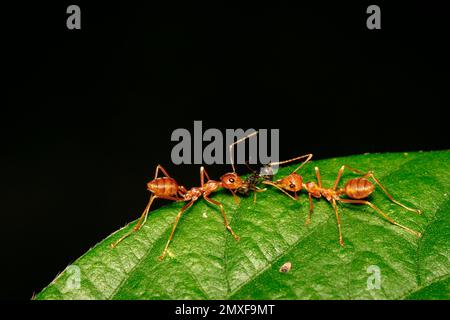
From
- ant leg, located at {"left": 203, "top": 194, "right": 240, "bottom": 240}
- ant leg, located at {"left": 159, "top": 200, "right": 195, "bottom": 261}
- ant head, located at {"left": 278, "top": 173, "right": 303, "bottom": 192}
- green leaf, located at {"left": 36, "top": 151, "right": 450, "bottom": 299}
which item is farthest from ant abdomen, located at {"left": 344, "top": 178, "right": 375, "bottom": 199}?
ant leg, located at {"left": 159, "top": 200, "right": 195, "bottom": 261}

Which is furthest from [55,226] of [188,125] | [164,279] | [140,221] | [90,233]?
[164,279]

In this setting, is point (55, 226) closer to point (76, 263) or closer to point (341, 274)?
point (76, 263)

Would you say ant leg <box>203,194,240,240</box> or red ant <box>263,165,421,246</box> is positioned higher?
red ant <box>263,165,421,246</box>

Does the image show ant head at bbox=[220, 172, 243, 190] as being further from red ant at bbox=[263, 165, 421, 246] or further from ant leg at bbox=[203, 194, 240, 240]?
red ant at bbox=[263, 165, 421, 246]

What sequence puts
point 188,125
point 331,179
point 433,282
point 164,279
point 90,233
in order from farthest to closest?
point 188,125, point 90,233, point 331,179, point 164,279, point 433,282

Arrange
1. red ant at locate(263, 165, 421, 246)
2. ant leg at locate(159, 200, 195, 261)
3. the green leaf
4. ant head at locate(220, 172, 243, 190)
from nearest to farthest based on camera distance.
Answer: the green leaf, ant leg at locate(159, 200, 195, 261), red ant at locate(263, 165, 421, 246), ant head at locate(220, 172, 243, 190)

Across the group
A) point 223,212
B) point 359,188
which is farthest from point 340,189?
point 223,212

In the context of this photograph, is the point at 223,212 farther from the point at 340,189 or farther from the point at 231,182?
the point at 340,189
